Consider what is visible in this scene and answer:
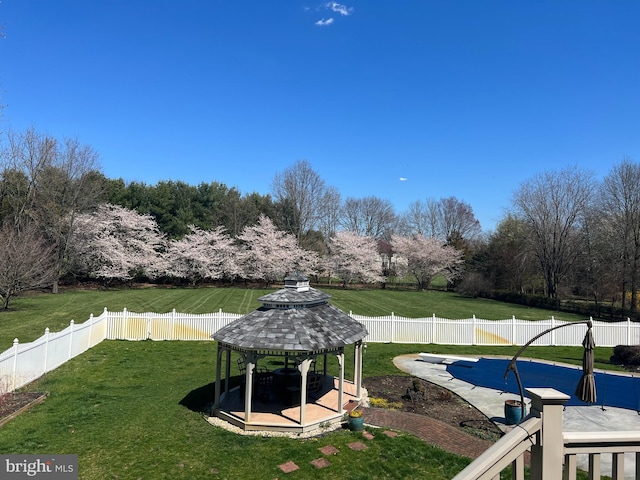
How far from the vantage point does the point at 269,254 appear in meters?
48.8

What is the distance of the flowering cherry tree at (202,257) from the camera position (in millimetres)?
47344

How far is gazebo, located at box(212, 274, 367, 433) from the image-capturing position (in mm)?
10305

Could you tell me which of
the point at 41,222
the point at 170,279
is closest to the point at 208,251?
the point at 170,279

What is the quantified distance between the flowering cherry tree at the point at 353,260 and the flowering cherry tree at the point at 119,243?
22.0 metres

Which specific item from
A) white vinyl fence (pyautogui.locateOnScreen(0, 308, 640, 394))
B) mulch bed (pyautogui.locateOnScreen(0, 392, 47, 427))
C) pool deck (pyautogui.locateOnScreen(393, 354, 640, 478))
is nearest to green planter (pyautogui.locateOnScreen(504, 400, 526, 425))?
pool deck (pyautogui.locateOnScreen(393, 354, 640, 478))

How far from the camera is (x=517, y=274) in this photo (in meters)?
44.6

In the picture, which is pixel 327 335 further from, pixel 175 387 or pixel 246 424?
pixel 175 387

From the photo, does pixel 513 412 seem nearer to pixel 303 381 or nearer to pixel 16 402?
pixel 303 381

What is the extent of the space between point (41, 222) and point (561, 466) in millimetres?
45645

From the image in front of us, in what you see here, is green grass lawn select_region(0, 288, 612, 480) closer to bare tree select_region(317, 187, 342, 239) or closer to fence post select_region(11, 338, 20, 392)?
fence post select_region(11, 338, 20, 392)

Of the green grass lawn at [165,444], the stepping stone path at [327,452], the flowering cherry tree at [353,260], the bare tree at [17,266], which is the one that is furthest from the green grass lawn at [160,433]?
the flowering cherry tree at [353,260]

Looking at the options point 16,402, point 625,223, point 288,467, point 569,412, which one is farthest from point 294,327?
point 625,223

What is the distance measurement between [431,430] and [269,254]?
130 ft

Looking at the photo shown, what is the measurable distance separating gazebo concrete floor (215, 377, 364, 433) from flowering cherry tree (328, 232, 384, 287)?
3960cm
